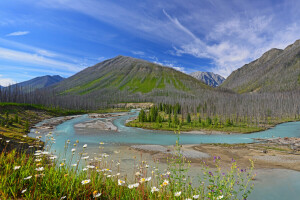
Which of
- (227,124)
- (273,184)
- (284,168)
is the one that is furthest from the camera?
(227,124)

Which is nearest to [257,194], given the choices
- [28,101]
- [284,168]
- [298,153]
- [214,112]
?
[284,168]

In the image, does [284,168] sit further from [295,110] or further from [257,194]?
[295,110]

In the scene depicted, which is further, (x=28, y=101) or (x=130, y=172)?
(x=28, y=101)

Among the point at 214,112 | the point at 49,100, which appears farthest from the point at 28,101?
the point at 214,112

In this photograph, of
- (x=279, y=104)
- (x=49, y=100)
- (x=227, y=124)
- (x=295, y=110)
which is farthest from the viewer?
(x=49, y=100)

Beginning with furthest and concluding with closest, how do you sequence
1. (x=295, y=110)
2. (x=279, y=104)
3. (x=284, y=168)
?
(x=279, y=104) → (x=295, y=110) → (x=284, y=168)

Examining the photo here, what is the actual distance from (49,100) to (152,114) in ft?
395

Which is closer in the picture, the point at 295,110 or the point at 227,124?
the point at 227,124

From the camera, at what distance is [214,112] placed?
116562 mm

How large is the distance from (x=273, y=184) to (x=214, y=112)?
338 ft

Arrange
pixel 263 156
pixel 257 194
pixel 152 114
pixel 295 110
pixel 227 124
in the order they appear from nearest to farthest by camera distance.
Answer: pixel 257 194 → pixel 263 156 → pixel 227 124 → pixel 152 114 → pixel 295 110

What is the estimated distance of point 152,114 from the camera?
91750 millimetres

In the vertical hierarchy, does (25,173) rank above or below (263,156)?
above

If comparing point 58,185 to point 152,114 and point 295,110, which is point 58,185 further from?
point 295,110
